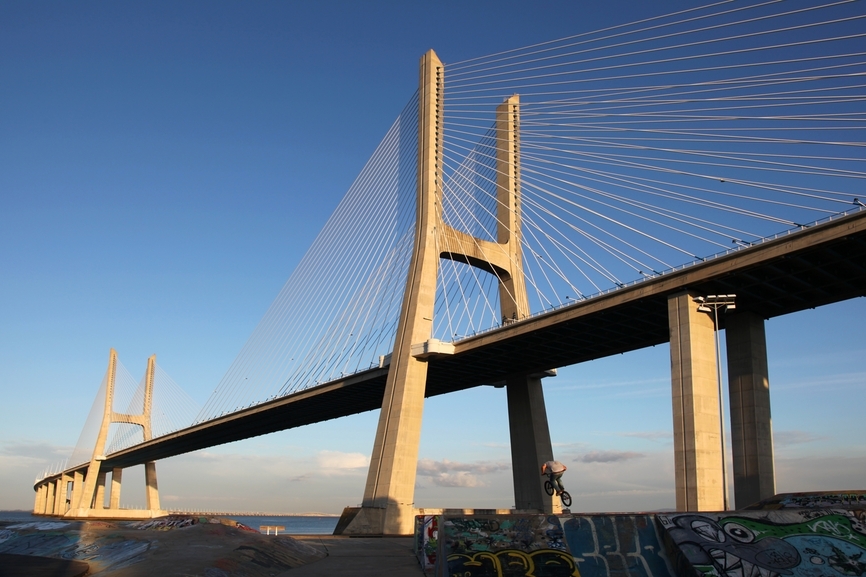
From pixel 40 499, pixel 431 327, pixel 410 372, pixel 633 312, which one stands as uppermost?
pixel 431 327

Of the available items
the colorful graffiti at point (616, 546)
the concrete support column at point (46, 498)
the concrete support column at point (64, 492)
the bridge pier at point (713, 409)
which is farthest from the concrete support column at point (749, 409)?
the concrete support column at point (46, 498)

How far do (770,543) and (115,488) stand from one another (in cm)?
12195

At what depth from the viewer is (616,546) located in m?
16.1

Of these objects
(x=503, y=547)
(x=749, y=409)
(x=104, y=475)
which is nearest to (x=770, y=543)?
(x=503, y=547)

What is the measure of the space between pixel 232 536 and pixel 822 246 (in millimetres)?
22934

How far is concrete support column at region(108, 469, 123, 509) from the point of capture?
11931cm

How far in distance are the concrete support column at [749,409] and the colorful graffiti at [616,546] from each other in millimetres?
20338

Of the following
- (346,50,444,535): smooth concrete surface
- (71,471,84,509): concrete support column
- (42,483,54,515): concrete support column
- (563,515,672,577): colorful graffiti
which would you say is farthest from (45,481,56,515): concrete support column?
(563,515,672,577): colorful graffiti

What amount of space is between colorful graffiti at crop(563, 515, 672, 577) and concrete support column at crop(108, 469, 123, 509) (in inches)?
4626

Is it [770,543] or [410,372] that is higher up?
[410,372]

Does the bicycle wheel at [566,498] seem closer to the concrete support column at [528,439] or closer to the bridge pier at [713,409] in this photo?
the bridge pier at [713,409]

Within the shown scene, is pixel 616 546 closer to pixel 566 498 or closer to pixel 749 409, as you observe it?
pixel 566 498

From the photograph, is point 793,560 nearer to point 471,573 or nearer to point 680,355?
point 471,573

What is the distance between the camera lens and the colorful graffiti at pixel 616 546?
15641mm
